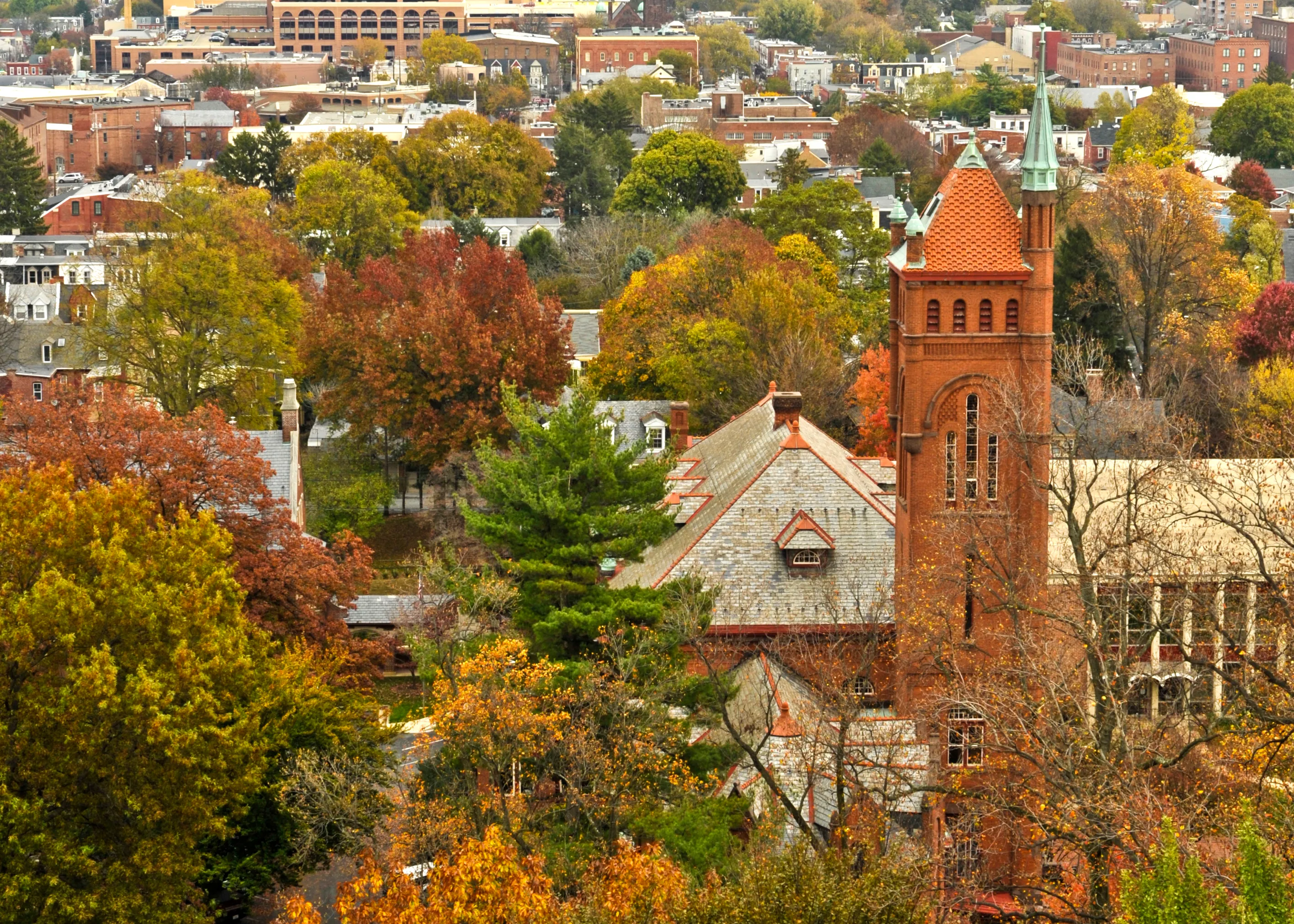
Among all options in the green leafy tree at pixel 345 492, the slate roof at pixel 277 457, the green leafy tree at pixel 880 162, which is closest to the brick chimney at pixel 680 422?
the slate roof at pixel 277 457

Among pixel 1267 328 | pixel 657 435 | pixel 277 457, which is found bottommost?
pixel 657 435

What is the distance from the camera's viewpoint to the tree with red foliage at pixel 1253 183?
160500mm

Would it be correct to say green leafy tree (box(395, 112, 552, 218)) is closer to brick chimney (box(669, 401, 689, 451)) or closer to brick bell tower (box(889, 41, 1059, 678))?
brick chimney (box(669, 401, 689, 451))

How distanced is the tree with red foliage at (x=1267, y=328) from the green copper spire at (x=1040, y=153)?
139 feet

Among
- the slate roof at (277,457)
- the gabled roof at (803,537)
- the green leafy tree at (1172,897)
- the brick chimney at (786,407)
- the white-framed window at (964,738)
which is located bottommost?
the white-framed window at (964,738)

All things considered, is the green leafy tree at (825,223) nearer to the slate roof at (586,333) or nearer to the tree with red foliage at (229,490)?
the slate roof at (586,333)

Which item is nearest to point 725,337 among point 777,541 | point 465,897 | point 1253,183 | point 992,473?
point 777,541

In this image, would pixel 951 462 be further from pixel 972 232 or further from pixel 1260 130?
pixel 1260 130

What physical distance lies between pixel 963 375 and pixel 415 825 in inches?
613

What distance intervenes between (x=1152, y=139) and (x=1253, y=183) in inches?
511

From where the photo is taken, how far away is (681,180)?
487 ft

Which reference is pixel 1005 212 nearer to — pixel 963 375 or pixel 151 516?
pixel 963 375

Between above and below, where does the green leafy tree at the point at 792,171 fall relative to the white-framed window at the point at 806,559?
above

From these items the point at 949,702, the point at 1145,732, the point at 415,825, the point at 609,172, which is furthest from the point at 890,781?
the point at 609,172
